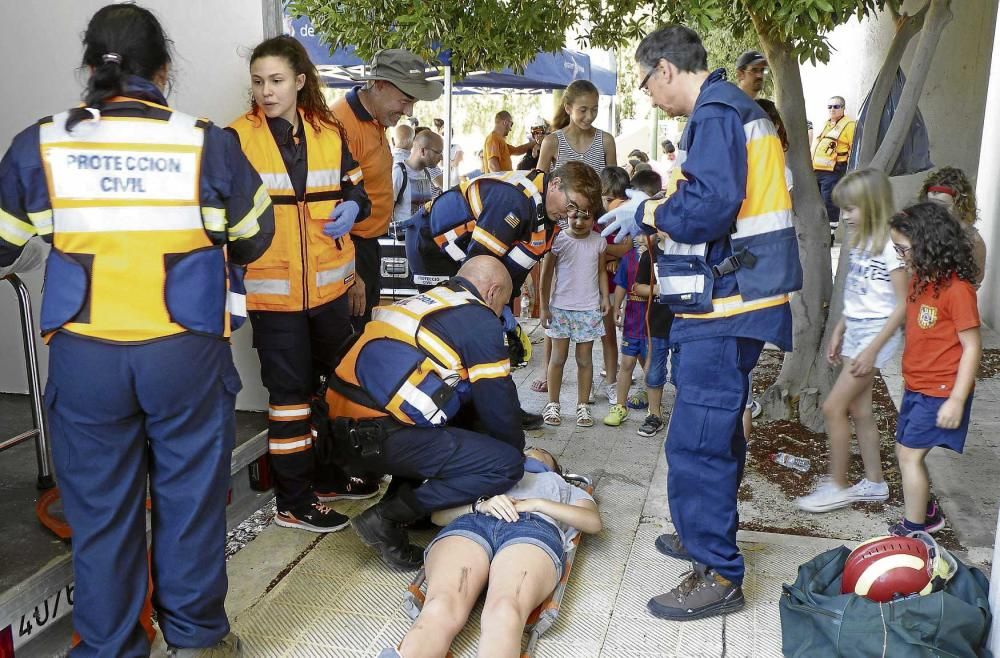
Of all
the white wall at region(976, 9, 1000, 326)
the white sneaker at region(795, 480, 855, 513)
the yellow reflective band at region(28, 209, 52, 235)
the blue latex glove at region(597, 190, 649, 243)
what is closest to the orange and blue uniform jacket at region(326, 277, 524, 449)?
the blue latex glove at region(597, 190, 649, 243)

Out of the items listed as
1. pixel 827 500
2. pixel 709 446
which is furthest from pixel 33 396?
pixel 827 500

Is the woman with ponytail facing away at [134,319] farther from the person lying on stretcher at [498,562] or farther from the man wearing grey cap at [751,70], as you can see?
the man wearing grey cap at [751,70]

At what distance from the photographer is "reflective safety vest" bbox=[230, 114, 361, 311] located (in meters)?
3.50

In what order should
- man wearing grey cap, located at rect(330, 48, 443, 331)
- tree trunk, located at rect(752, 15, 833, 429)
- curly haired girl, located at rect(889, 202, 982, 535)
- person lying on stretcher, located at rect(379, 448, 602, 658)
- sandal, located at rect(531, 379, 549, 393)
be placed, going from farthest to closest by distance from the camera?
sandal, located at rect(531, 379, 549, 393) < tree trunk, located at rect(752, 15, 833, 429) < man wearing grey cap, located at rect(330, 48, 443, 331) < curly haired girl, located at rect(889, 202, 982, 535) < person lying on stretcher, located at rect(379, 448, 602, 658)

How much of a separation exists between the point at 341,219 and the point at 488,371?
3.01 ft

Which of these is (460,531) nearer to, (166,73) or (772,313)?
(772,313)

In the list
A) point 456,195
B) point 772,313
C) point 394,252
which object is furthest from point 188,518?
point 394,252

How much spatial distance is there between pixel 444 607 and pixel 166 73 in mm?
1844

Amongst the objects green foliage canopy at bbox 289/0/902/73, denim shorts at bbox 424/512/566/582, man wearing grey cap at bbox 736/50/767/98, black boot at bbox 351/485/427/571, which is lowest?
black boot at bbox 351/485/427/571

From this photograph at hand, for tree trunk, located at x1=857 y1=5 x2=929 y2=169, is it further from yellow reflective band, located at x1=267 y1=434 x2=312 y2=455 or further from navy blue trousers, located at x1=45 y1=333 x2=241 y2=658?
navy blue trousers, located at x1=45 y1=333 x2=241 y2=658

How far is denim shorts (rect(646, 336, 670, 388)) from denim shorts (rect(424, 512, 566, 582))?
2216 millimetres

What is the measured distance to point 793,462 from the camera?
471 cm

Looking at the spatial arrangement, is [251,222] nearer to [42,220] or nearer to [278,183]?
[42,220]

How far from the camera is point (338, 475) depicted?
13.9ft
